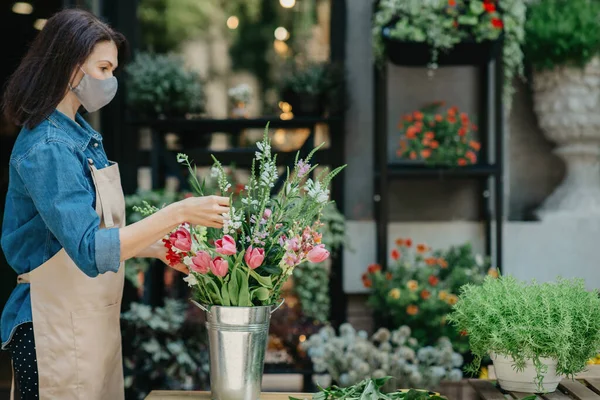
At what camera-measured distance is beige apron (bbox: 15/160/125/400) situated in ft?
6.44

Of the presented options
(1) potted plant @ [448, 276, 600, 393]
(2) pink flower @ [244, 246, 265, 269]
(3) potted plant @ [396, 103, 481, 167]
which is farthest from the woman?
(3) potted plant @ [396, 103, 481, 167]

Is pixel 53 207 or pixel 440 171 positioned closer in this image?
pixel 53 207

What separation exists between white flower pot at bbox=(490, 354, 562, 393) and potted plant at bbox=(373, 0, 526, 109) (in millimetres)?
2176

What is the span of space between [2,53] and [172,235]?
2.99 metres

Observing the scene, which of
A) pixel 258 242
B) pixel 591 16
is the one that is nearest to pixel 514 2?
pixel 591 16

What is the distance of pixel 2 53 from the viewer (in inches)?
176

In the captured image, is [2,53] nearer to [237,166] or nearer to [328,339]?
[237,166]

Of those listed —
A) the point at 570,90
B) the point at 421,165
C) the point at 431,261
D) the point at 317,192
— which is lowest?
the point at 431,261

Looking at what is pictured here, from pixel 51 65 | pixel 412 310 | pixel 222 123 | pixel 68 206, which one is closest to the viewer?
pixel 68 206

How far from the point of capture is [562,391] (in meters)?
2.13

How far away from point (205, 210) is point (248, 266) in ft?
0.52

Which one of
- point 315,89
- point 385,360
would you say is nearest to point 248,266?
point 385,360

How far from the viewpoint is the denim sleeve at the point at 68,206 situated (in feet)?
5.76

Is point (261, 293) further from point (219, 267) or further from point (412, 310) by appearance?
point (412, 310)
